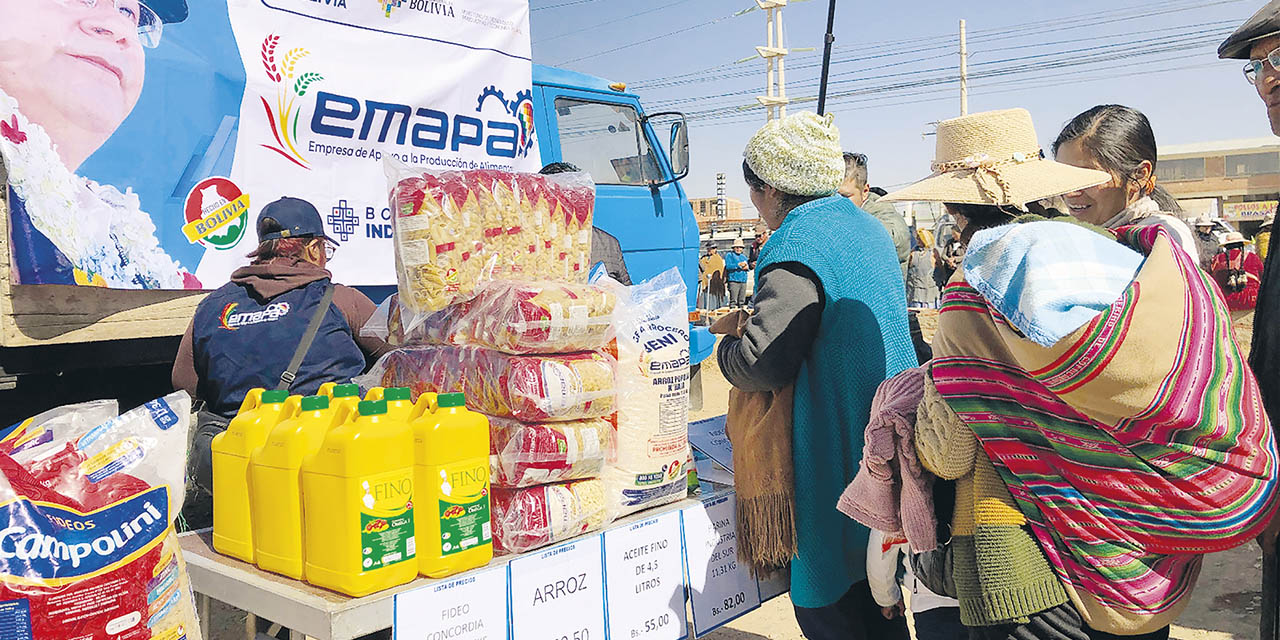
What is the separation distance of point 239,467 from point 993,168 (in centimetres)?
173

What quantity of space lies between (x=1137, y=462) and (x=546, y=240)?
54.0 inches

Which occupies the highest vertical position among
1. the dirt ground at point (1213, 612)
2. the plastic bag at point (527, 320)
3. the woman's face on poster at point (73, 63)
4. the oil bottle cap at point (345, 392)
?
the woman's face on poster at point (73, 63)

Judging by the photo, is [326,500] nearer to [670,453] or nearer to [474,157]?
[670,453]

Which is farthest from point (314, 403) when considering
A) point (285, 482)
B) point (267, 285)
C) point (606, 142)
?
point (606, 142)

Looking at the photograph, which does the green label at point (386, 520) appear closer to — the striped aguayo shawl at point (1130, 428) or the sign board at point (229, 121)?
the striped aguayo shawl at point (1130, 428)

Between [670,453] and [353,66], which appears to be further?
[353,66]

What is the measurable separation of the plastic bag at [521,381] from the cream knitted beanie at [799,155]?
0.72 m

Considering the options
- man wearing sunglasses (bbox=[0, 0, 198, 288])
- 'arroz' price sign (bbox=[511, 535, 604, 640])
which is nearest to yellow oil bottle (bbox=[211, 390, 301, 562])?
'arroz' price sign (bbox=[511, 535, 604, 640])

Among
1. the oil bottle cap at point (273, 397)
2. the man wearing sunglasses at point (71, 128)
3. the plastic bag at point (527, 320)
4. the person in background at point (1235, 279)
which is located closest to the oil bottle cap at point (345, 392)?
the oil bottle cap at point (273, 397)

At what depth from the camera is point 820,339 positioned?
2.16m

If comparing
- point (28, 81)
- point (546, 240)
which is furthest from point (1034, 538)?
point (28, 81)

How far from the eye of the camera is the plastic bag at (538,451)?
1.75m

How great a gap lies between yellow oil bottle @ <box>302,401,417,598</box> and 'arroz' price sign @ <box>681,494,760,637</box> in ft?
2.72

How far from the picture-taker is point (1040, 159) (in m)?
1.88
